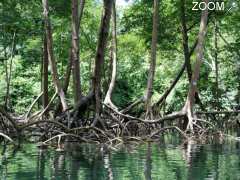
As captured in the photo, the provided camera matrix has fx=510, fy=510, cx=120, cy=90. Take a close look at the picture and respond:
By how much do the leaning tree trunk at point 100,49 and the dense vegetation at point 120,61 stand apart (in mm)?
21

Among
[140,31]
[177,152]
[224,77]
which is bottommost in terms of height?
[177,152]

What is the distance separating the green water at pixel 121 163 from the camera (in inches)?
255

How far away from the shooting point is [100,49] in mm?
10672

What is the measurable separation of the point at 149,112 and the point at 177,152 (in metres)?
4.37

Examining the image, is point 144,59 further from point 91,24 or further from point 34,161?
point 34,161

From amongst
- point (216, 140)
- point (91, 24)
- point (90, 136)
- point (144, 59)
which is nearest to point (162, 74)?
point (144, 59)

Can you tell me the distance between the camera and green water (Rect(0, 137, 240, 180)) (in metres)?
6.48

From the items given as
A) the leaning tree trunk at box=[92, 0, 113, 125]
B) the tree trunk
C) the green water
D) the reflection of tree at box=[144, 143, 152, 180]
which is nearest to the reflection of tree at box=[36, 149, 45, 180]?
the green water

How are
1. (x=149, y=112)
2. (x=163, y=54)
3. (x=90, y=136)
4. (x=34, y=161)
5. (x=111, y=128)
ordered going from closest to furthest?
(x=34, y=161)
(x=90, y=136)
(x=111, y=128)
(x=149, y=112)
(x=163, y=54)

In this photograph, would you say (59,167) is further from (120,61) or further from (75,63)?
(120,61)

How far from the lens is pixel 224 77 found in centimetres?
2027

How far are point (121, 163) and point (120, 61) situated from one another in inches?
696

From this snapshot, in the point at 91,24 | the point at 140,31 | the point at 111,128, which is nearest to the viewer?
the point at 111,128

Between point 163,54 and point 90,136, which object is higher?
point 163,54
